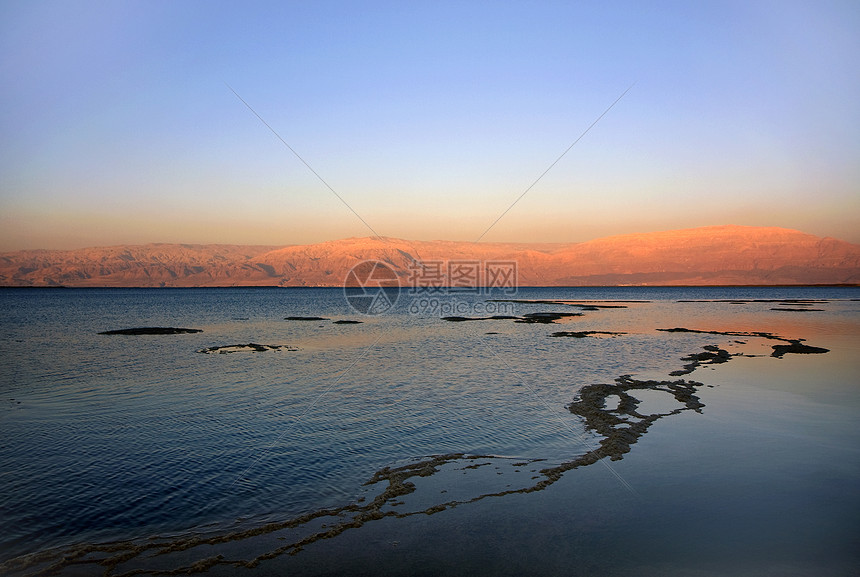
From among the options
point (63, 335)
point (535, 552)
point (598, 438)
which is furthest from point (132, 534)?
point (63, 335)

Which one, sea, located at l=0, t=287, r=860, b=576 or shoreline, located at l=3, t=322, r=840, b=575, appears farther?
sea, located at l=0, t=287, r=860, b=576

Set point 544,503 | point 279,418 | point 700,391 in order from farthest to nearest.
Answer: point 700,391
point 279,418
point 544,503

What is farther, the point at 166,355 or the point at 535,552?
the point at 166,355

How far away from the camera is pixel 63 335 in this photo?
1865 inches

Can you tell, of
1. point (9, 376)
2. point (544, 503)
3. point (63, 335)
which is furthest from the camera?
point (63, 335)

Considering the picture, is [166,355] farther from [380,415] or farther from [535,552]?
[535,552]

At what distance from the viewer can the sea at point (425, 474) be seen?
8281 mm

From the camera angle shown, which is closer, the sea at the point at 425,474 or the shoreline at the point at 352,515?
the shoreline at the point at 352,515

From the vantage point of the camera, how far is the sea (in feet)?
27.2

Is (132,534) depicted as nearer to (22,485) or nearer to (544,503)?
(22,485)

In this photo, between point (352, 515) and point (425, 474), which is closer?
point (352, 515)

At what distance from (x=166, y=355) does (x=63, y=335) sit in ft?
68.1

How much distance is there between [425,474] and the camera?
12.0 metres

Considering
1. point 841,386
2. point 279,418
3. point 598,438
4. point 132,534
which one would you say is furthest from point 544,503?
point 841,386
